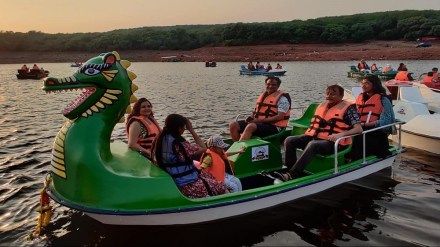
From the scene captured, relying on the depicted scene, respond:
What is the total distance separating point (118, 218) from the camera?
221 inches

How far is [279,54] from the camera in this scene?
247ft

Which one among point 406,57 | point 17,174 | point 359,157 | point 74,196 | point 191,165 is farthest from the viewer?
point 406,57

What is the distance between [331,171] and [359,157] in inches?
43.0

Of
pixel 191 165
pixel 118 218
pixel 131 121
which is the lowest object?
pixel 118 218

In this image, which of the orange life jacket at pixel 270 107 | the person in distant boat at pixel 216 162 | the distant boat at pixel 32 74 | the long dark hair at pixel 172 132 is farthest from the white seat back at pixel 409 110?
the distant boat at pixel 32 74

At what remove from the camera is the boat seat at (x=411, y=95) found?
1336 centimetres

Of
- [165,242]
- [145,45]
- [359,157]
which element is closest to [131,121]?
[165,242]

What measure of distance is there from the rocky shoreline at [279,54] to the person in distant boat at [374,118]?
57454 mm

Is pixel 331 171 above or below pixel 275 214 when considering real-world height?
above

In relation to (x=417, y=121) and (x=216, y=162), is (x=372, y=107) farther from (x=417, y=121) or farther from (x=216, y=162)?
(x=216, y=162)

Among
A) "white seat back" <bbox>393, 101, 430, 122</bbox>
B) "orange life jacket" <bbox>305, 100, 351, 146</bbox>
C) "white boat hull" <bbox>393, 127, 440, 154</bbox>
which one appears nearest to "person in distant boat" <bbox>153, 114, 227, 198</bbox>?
"orange life jacket" <bbox>305, 100, 351, 146</bbox>

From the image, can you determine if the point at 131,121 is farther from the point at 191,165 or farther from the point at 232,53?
the point at 232,53

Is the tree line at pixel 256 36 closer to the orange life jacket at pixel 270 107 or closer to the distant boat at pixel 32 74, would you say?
the distant boat at pixel 32 74

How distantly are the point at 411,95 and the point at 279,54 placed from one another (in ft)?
207
